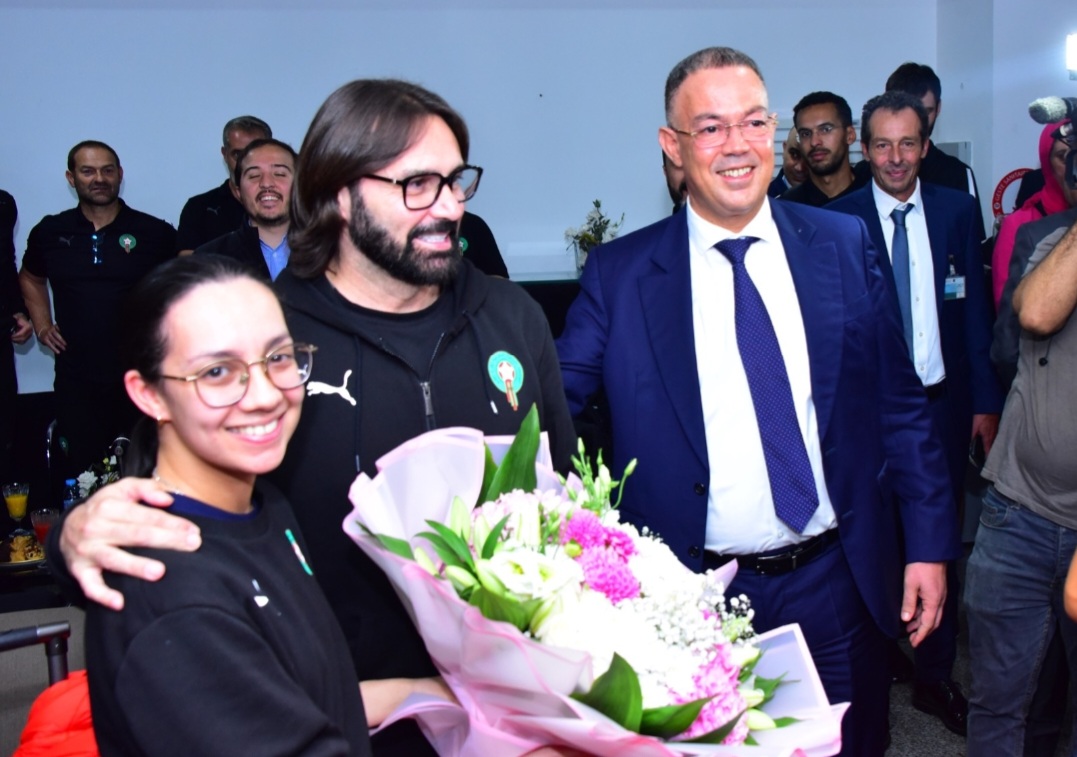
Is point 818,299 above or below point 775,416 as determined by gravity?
above

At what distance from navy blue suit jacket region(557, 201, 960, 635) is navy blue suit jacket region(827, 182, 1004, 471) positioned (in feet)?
4.56

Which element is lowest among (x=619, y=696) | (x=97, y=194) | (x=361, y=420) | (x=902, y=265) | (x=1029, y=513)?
(x=1029, y=513)

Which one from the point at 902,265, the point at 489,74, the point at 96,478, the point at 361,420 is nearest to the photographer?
the point at 361,420

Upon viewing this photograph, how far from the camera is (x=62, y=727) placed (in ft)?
5.29

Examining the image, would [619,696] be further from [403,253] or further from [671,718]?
[403,253]

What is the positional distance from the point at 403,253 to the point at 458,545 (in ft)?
1.78

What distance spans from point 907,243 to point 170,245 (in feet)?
12.3

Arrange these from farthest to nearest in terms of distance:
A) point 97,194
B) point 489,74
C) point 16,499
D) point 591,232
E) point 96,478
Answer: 1. point 489,74
2. point 591,232
3. point 97,194
4. point 16,499
5. point 96,478

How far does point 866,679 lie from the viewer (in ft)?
6.63

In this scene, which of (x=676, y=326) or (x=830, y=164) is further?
(x=830, y=164)

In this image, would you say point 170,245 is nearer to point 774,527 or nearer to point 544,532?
point 774,527

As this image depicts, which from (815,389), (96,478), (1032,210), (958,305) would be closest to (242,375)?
(815,389)

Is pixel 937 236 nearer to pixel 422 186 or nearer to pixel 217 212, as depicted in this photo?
pixel 422 186

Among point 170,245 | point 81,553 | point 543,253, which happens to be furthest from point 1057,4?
point 81,553
